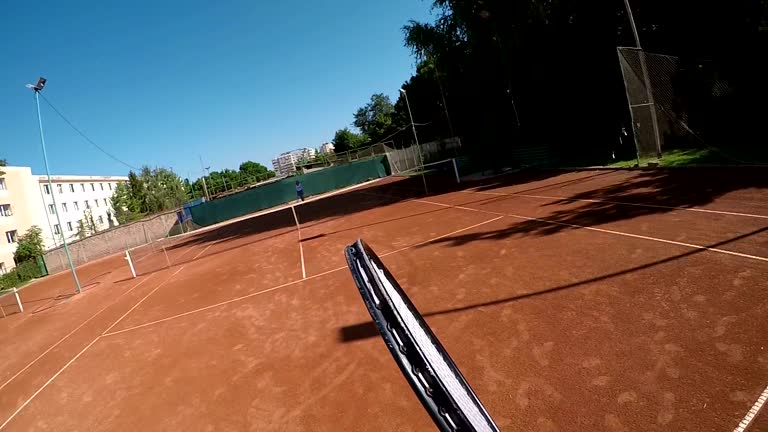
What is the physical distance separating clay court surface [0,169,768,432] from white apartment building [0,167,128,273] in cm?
2329

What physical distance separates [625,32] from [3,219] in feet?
169

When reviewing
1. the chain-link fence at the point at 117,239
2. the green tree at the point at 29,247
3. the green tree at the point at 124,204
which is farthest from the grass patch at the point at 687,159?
the green tree at the point at 124,204

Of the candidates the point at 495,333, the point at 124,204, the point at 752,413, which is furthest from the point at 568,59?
the point at 124,204

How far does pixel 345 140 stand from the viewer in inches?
3423

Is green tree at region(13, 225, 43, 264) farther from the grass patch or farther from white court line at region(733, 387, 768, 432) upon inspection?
white court line at region(733, 387, 768, 432)

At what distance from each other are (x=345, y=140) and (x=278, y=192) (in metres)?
50.6

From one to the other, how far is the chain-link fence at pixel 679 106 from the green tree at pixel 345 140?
7191 cm

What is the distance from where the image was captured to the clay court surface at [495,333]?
152 inches

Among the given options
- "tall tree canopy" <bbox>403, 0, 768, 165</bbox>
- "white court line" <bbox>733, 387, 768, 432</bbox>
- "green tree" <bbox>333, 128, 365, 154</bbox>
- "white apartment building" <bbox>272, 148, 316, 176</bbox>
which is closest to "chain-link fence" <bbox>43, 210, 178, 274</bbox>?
"white apartment building" <bbox>272, 148, 316, 176</bbox>

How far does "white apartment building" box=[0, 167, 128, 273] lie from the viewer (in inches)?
1441

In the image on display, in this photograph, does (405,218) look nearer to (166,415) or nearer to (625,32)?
(166,415)

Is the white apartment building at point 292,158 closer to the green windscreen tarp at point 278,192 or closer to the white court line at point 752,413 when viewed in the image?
the green windscreen tarp at point 278,192

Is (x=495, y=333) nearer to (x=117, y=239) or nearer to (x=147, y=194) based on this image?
(x=117, y=239)

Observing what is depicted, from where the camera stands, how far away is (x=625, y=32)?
1784 cm
